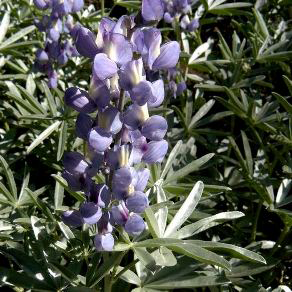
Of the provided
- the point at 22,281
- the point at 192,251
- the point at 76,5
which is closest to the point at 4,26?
the point at 76,5

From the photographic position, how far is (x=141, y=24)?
1179 mm

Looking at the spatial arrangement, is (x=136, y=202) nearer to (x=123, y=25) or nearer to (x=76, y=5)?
(x=123, y=25)

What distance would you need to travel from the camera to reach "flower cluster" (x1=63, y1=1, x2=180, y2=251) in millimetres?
1157

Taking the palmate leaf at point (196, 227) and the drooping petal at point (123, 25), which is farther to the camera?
the palmate leaf at point (196, 227)

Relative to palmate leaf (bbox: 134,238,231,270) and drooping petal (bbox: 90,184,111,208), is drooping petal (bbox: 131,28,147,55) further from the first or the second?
palmate leaf (bbox: 134,238,231,270)

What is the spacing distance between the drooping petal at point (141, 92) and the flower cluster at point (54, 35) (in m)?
1.30

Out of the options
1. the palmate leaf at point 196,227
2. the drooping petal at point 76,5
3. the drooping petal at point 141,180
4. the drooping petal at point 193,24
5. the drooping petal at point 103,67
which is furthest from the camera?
the drooping petal at point 193,24

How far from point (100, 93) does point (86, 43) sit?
114 millimetres

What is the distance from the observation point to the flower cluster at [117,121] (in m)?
1.16

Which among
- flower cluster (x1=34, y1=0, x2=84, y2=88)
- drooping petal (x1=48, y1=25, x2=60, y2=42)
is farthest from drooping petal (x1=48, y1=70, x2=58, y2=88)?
drooping petal (x1=48, y1=25, x2=60, y2=42)

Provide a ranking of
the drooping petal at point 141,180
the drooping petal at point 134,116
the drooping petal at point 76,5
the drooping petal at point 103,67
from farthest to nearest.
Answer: the drooping petal at point 76,5
the drooping petal at point 141,180
the drooping petal at point 134,116
the drooping petal at point 103,67

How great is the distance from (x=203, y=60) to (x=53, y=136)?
0.93 metres

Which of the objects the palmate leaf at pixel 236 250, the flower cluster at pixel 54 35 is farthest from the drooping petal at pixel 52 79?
the palmate leaf at pixel 236 250

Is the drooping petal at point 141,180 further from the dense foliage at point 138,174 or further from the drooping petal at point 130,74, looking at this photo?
the drooping petal at point 130,74
